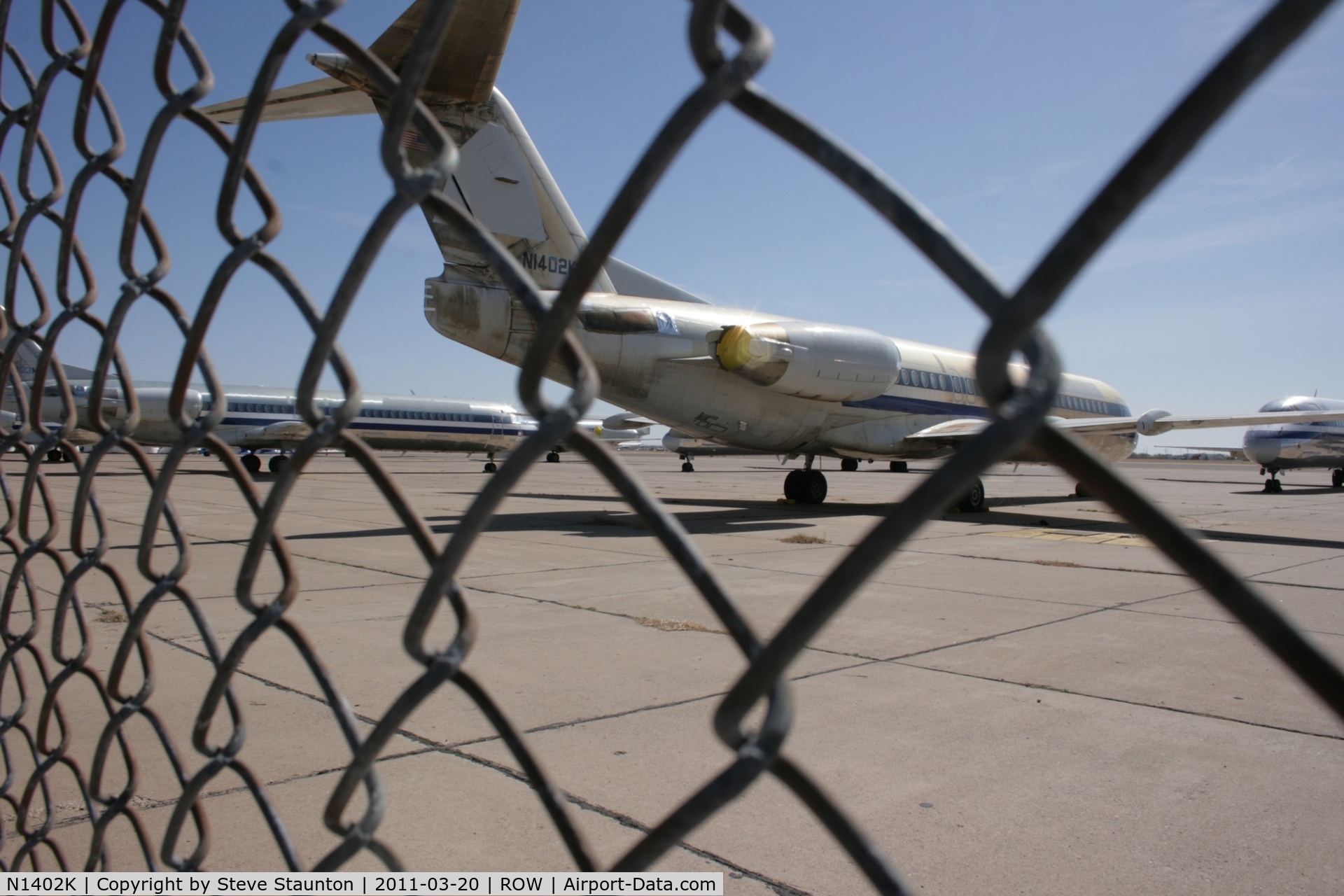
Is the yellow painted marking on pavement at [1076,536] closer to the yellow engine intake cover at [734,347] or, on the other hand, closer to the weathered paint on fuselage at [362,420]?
the yellow engine intake cover at [734,347]

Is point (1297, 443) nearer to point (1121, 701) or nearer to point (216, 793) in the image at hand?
point (1121, 701)

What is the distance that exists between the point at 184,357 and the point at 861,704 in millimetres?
3285

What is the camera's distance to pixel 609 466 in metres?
0.83

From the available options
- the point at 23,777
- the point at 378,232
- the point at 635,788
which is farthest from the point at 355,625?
the point at 378,232

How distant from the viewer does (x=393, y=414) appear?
3556 cm

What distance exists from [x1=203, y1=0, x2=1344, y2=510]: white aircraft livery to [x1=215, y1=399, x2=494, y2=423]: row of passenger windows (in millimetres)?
18866

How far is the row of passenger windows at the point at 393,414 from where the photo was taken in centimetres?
3178

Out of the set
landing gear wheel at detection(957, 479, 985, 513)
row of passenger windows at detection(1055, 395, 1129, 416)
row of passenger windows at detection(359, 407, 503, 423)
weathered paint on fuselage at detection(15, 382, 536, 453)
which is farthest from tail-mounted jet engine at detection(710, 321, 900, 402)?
row of passenger windows at detection(359, 407, 503, 423)

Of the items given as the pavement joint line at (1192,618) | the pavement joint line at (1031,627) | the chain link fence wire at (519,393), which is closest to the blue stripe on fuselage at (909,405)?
the pavement joint line at (1031,627)

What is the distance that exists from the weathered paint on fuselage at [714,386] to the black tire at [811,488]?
1302 millimetres

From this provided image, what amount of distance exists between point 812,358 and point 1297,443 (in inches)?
703

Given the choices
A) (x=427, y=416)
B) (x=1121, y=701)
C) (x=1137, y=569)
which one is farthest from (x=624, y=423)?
(x=1121, y=701)

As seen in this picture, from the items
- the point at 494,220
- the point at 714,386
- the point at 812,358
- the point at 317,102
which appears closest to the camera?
the point at 317,102

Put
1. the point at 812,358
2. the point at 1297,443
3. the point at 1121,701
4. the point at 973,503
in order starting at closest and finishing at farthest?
the point at 1121,701, the point at 812,358, the point at 973,503, the point at 1297,443
